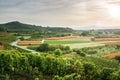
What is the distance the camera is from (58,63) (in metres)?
40.0

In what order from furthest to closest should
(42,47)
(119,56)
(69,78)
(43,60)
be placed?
1. (42,47)
2. (119,56)
3. (43,60)
4. (69,78)

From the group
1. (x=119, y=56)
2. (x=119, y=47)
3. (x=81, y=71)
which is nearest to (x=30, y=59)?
(x=81, y=71)

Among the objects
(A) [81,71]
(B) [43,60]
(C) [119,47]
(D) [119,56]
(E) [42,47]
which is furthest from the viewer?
(C) [119,47]

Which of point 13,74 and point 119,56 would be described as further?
point 119,56

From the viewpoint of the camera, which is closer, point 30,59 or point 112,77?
point 112,77

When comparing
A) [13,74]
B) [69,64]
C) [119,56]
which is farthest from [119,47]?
[13,74]

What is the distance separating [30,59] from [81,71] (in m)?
8.52

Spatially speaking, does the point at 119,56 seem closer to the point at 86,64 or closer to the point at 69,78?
the point at 86,64

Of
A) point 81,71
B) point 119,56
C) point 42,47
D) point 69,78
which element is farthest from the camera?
point 42,47

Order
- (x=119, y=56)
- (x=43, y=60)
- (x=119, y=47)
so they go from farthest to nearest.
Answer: (x=119, y=47)
(x=119, y=56)
(x=43, y=60)

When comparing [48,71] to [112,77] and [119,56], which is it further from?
[119,56]

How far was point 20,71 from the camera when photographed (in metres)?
38.8

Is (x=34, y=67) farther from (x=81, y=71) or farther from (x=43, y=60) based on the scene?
(x=81, y=71)

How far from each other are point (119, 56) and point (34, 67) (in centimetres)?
2731
